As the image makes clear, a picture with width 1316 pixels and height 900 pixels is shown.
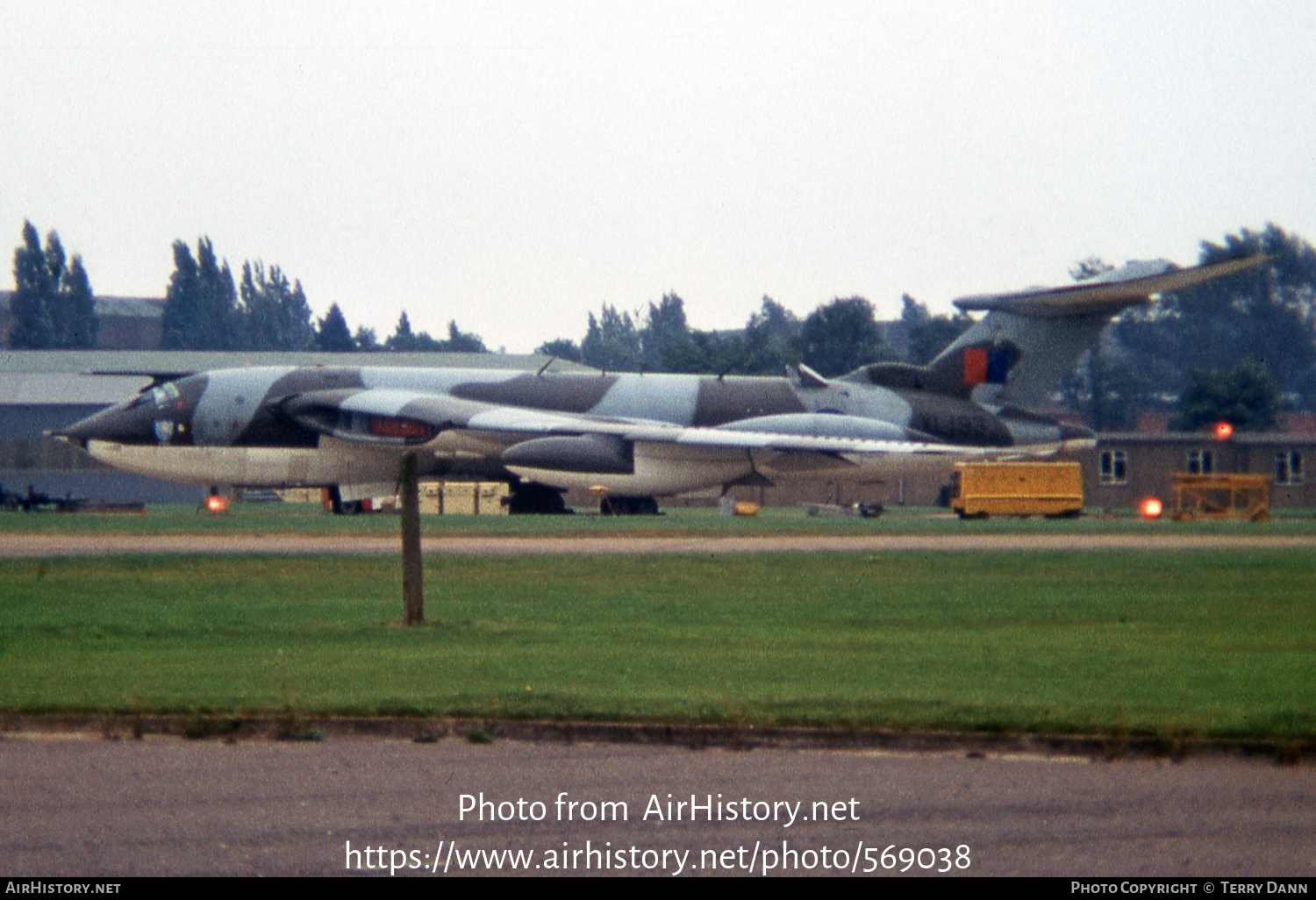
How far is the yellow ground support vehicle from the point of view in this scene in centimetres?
4334

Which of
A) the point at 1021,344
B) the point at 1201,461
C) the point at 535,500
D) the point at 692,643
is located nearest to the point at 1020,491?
the point at 1021,344

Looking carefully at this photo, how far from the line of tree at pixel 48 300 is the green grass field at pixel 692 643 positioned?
100124mm

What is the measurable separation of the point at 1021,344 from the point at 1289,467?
21.0 m

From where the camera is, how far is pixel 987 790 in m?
8.18

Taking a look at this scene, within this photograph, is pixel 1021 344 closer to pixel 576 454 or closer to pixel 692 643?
pixel 576 454

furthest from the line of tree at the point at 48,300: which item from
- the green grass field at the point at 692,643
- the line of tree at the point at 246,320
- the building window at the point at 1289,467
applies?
the green grass field at the point at 692,643

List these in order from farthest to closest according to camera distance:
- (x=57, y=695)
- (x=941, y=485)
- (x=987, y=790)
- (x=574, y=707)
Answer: (x=941, y=485), (x=57, y=695), (x=574, y=707), (x=987, y=790)

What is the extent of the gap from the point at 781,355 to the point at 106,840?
74369 mm

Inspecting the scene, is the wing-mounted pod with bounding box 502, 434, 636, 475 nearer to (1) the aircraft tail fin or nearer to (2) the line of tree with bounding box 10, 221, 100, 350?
(1) the aircraft tail fin

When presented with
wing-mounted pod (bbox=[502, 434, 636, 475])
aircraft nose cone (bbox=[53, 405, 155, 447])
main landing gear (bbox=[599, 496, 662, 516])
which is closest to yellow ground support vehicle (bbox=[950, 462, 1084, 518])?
main landing gear (bbox=[599, 496, 662, 516])

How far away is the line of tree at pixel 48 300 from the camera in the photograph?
379 ft

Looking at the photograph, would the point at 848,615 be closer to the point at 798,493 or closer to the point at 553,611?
the point at 553,611

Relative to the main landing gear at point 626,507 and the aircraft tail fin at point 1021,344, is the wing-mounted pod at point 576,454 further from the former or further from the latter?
the aircraft tail fin at point 1021,344

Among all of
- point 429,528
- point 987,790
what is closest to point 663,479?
point 429,528
